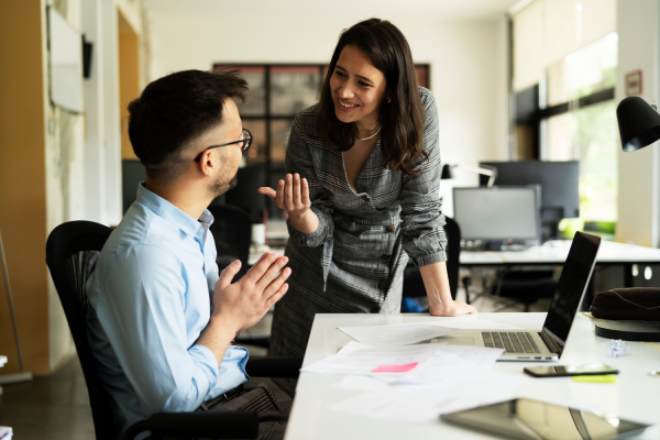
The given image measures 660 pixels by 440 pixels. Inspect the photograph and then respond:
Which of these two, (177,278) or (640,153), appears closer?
(177,278)

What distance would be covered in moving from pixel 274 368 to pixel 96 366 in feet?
1.33

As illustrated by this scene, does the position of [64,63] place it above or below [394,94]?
above

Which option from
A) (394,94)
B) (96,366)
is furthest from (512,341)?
(96,366)

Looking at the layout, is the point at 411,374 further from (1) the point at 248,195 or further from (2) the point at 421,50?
(2) the point at 421,50

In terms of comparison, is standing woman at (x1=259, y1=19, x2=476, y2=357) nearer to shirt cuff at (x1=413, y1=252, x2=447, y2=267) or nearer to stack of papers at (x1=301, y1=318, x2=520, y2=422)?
shirt cuff at (x1=413, y1=252, x2=447, y2=267)

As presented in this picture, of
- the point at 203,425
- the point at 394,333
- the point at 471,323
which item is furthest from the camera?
the point at 471,323

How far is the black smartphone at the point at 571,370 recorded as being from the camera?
49.2 inches

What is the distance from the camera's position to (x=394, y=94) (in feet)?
6.09

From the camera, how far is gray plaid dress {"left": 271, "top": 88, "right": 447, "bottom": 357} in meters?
1.88

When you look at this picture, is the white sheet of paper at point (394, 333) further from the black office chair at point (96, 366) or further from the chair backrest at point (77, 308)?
the chair backrest at point (77, 308)

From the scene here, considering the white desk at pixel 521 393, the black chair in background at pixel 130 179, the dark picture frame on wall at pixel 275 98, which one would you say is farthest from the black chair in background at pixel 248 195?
the dark picture frame on wall at pixel 275 98

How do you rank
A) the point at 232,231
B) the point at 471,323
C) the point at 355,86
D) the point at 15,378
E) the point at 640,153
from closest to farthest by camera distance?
the point at 471,323, the point at 355,86, the point at 232,231, the point at 15,378, the point at 640,153

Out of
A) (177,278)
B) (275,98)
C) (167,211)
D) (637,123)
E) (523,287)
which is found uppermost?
(275,98)

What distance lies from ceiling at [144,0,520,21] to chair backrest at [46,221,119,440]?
643 centimetres
